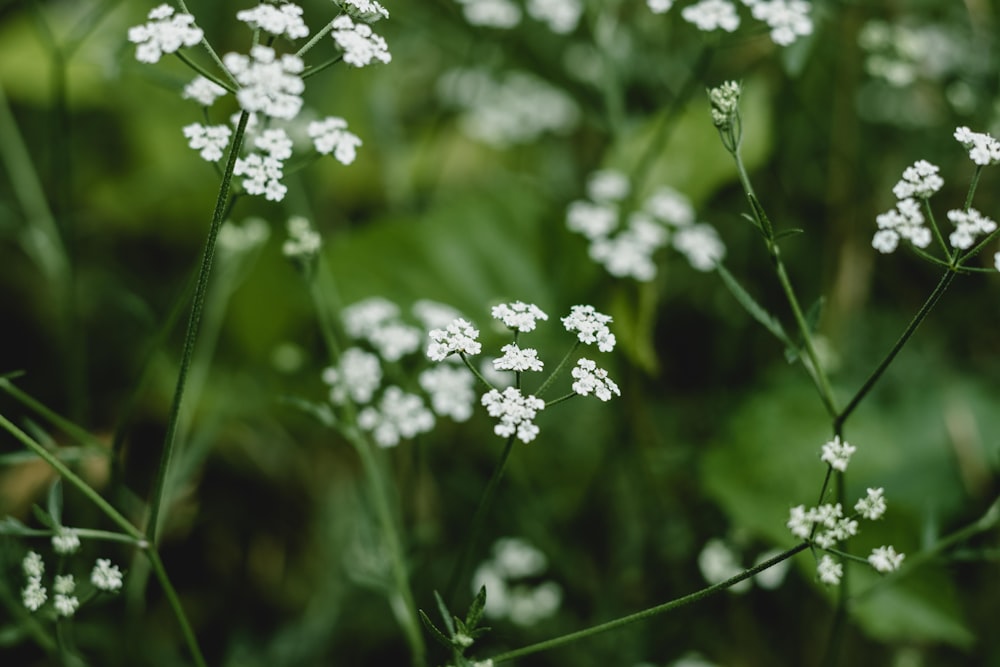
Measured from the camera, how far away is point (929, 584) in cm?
235

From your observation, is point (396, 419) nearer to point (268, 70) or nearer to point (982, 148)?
point (268, 70)

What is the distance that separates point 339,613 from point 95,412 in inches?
56.9

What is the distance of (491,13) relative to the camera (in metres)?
2.74

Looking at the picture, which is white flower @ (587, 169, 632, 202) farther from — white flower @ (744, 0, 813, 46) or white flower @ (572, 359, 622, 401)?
white flower @ (572, 359, 622, 401)

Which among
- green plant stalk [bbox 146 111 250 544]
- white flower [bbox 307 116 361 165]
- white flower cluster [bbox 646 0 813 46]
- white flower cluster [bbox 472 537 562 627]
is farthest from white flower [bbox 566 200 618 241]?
green plant stalk [bbox 146 111 250 544]

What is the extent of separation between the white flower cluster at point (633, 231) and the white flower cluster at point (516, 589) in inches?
33.5

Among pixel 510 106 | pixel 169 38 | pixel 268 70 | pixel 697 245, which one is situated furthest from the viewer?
pixel 510 106

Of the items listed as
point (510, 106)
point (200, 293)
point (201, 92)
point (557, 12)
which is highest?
point (510, 106)

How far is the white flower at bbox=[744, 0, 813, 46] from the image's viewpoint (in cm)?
199

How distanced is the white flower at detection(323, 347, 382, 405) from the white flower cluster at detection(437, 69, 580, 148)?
5.52ft

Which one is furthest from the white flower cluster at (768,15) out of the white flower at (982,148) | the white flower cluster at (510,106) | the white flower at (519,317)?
the white flower cluster at (510,106)

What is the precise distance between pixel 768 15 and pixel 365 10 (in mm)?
982

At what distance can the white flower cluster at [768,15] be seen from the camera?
2.01 meters

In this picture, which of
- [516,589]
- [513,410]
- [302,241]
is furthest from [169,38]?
[516,589]
